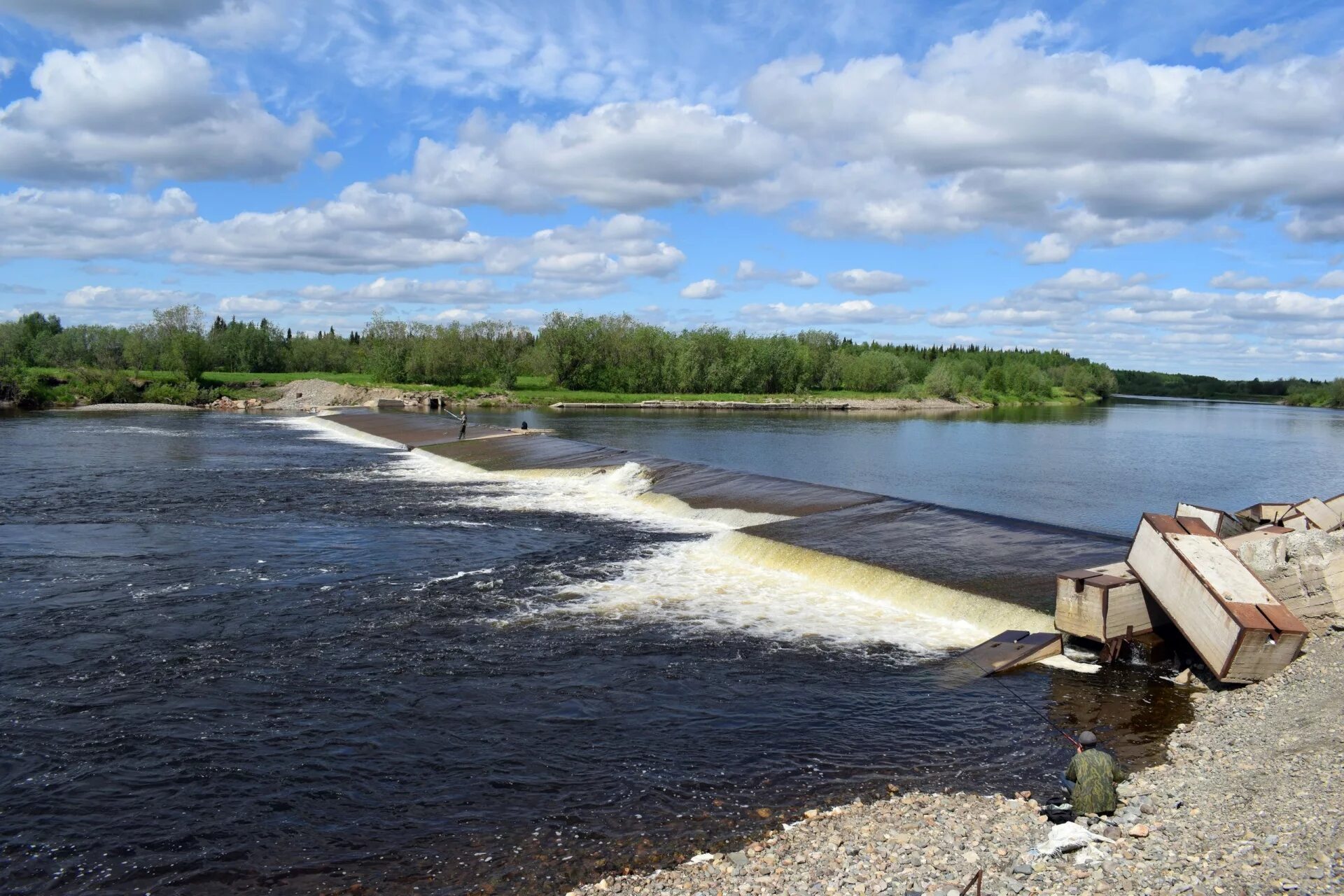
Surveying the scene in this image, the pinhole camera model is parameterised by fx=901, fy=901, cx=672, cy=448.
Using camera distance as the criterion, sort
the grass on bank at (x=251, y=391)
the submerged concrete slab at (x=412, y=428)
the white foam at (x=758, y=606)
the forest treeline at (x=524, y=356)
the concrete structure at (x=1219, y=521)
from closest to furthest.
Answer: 1. the white foam at (x=758, y=606)
2. the concrete structure at (x=1219, y=521)
3. the submerged concrete slab at (x=412, y=428)
4. the grass on bank at (x=251, y=391)
5. the forest treeline at (x=524, y=356)

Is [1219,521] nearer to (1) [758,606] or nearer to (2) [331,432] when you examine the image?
(1) [758,606]

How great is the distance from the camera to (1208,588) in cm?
1237

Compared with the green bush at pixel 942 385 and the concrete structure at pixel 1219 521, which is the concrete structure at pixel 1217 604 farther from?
the green bush at pixel 942 385

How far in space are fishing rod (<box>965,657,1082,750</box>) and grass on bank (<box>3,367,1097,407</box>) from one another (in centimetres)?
9961

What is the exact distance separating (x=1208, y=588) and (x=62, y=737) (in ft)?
49.4

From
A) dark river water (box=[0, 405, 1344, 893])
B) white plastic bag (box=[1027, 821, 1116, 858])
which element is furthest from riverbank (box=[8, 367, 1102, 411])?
white plastic bag (box=[1027, 821, 1116, 858])

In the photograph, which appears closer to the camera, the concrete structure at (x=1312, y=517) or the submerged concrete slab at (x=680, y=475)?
the concrete structure at (x=1312, y=517)

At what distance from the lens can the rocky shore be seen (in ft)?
23.6

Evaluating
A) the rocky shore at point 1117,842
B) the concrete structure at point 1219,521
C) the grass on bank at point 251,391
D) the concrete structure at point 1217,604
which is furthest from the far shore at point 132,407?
the rocky shore at point 1117,842

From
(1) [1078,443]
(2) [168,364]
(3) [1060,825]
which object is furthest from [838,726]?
(2) [168,364]

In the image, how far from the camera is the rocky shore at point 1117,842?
718cm

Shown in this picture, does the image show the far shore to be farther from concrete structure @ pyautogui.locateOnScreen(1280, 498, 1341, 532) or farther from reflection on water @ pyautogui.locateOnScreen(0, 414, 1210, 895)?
concrete structure @ pyautogui.locateOnScreen(1280, 498, 1341, 532)

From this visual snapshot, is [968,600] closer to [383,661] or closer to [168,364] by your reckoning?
[383,661]

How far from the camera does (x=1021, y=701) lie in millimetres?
12664
